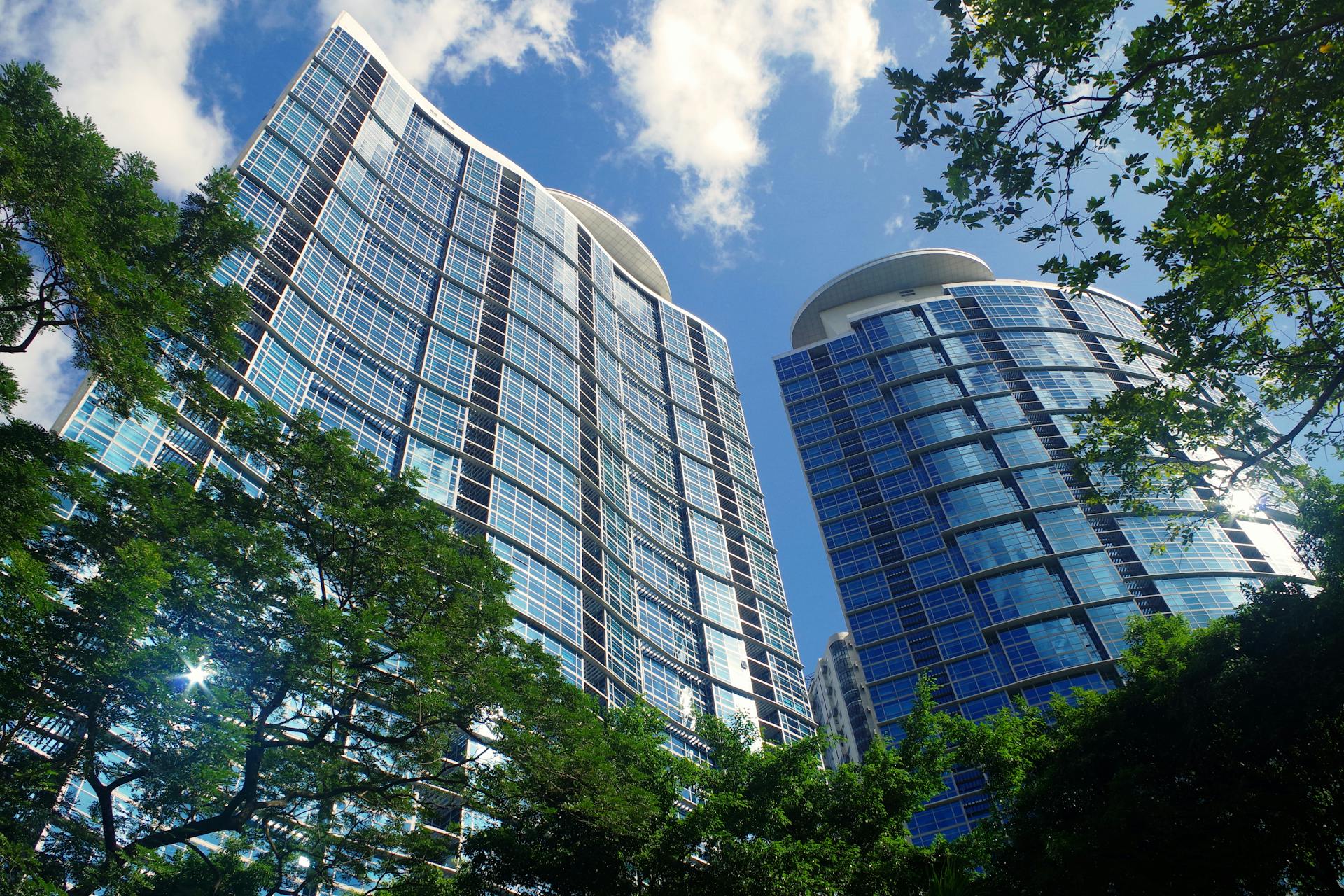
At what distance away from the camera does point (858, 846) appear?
15656 millimetres

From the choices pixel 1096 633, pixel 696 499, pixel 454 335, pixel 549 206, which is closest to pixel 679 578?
pixel 696 499

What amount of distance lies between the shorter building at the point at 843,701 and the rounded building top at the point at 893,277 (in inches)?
1298

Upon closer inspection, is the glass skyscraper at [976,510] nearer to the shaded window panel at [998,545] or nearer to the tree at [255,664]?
the shaded window panel at [998,545]

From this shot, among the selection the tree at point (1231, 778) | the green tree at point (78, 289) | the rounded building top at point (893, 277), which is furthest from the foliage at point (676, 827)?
the rounded building top at point (893, 277)

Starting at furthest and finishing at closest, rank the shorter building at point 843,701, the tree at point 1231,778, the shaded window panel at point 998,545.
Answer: the shorter building at point 843,701, the shaded window panel at point 998,545, the tree at point 1231,778

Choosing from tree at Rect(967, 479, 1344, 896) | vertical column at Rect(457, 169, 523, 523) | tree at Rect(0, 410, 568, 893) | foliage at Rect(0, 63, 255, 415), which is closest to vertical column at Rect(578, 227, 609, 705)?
vertical column at Rect(457, 169, 523, 523)

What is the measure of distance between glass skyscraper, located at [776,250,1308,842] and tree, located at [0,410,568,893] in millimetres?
40137

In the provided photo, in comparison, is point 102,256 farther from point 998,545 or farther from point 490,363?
point 998,545

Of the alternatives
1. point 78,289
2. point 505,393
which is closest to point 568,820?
point 78,289

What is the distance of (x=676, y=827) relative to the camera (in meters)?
15.3

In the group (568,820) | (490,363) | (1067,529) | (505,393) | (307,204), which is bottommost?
(568,820)

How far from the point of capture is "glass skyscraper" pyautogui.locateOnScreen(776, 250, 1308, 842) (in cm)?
5381

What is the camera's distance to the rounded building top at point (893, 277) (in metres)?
81.5

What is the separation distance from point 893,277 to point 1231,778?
73.6 m
